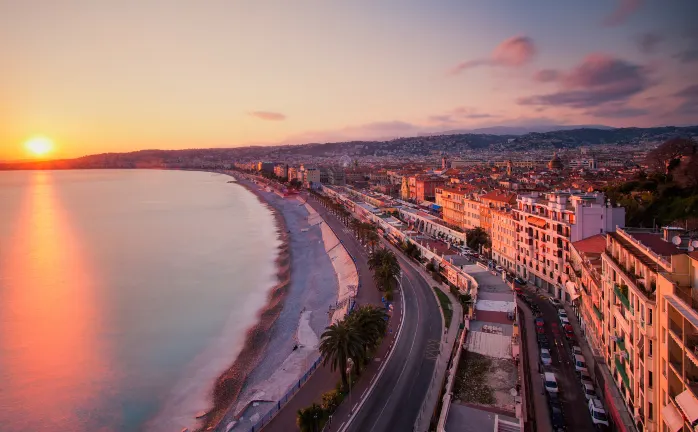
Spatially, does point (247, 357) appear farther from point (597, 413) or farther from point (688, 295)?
point (688, 295)

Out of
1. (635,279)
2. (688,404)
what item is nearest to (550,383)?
(635,279)

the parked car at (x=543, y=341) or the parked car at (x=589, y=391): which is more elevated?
the parked car at (x=543, y=341)

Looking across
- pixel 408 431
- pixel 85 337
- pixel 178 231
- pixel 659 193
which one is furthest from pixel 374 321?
pixel 178 231

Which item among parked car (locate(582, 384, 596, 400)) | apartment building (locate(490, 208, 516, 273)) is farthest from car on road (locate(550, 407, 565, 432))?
apartment building (locate(490, 208, 516, 273))

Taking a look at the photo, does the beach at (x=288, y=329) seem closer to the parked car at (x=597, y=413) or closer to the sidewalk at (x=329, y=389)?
the sidewalk at (x=329, y=389)

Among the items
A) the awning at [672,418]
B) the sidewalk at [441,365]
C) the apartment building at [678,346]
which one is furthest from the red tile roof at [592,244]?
the awning at [672,418]

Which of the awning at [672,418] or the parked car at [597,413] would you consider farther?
the parked car at [597,413]

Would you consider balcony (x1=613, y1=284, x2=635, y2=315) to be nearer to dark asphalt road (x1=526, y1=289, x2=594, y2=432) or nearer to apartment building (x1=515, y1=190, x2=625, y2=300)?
dark asphalt road (x1=526, y1=289, x2=594, y2=432)
